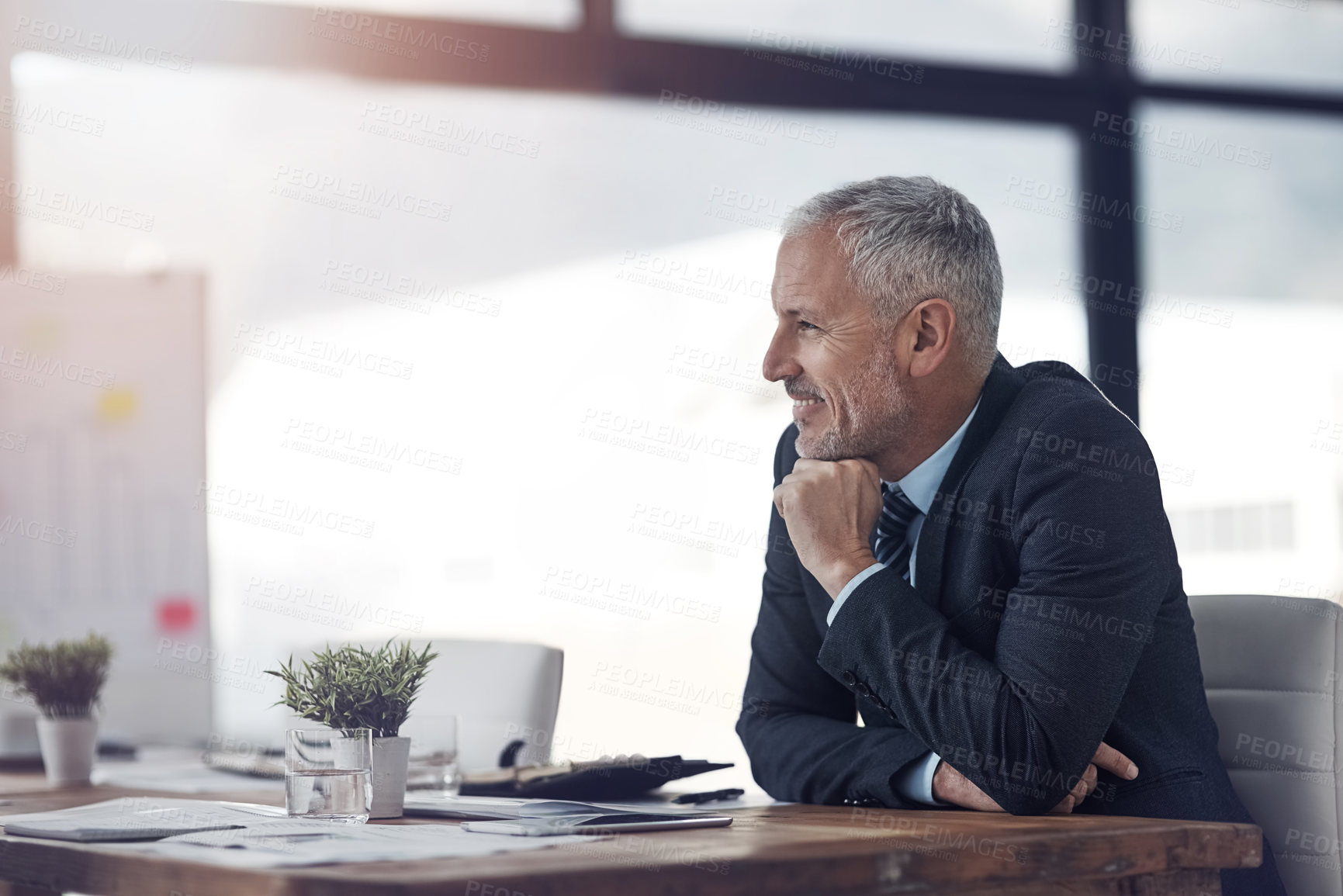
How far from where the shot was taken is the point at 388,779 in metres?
1.42

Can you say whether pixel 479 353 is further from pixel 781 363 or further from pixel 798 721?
pixel 798 721

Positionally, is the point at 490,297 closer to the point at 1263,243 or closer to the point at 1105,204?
the point at 1105,204

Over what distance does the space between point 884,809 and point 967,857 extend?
45 centimetres

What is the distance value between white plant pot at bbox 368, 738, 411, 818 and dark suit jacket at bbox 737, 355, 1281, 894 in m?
0.49

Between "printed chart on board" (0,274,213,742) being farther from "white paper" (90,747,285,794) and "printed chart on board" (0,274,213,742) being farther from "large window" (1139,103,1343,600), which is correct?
"large window" (1139,103,1343,600)

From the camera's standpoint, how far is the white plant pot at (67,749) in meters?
2.06

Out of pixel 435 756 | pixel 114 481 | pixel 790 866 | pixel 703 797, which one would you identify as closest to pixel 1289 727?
pixel 703 797

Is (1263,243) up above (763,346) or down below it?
above

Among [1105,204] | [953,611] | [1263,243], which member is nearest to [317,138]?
[1105,204]

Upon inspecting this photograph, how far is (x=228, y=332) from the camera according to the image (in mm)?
3496

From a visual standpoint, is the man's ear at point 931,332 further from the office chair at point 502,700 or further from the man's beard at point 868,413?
the office chair at point 502,700

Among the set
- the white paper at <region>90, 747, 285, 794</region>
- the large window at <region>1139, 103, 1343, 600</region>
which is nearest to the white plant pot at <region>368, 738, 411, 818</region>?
the white paper at <region>90, 747, 285, 794</region>

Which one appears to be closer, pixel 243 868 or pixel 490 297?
pixel 243 868

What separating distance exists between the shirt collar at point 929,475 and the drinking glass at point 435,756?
0.68 metres
